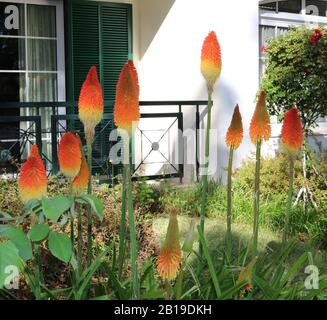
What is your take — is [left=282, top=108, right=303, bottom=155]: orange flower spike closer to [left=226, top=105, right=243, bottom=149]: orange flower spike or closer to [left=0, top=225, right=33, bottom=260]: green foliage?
[left=226, top=105, right=243, bottom=149]: orange flower spike

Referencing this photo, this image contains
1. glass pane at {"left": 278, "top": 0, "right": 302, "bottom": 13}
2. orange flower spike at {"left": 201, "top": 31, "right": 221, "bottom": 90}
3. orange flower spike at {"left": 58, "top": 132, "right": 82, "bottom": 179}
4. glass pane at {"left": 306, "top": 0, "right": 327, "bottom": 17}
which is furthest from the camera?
glass pane at {"left": 306, "top": 0, "right": 327, "bottom": 17}

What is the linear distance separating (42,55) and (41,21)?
47cm

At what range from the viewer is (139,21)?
31.5 ft

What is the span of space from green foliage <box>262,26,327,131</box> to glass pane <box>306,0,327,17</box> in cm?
325

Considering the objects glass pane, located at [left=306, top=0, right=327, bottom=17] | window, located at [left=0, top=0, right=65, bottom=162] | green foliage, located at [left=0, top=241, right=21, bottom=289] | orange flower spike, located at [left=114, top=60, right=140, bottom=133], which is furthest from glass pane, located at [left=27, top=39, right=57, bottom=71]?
green foliage, located at [left=0, top=241, right=21, bottom=289]

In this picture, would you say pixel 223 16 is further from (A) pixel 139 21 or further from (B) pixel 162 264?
(B) pixel 162 264

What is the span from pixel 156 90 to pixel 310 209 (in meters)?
3.48

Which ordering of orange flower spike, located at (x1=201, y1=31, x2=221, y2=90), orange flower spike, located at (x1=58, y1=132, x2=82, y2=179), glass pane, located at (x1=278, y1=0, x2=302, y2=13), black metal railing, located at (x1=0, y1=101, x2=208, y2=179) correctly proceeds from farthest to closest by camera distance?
glass pane, located at (x1=278, y1=0, x2=302, y2=13), black metal railing, located at (x1=0, y1=101, x2=208, y2=179), orange flower spike, located at (x1=201, y1=31, x2=221, y2=90), orange flower spike, located at (x1=58, y1=132, x2=82, y2=179)

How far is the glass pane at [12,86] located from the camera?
336 inches

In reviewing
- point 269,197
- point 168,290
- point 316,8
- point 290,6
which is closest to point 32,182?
point 168,290

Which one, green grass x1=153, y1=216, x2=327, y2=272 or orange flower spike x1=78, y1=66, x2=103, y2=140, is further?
green grass x1=153, y1=216, x2=327, y2=272

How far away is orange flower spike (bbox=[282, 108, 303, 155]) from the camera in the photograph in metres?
2.42

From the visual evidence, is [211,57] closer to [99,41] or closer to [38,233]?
[38,233]
